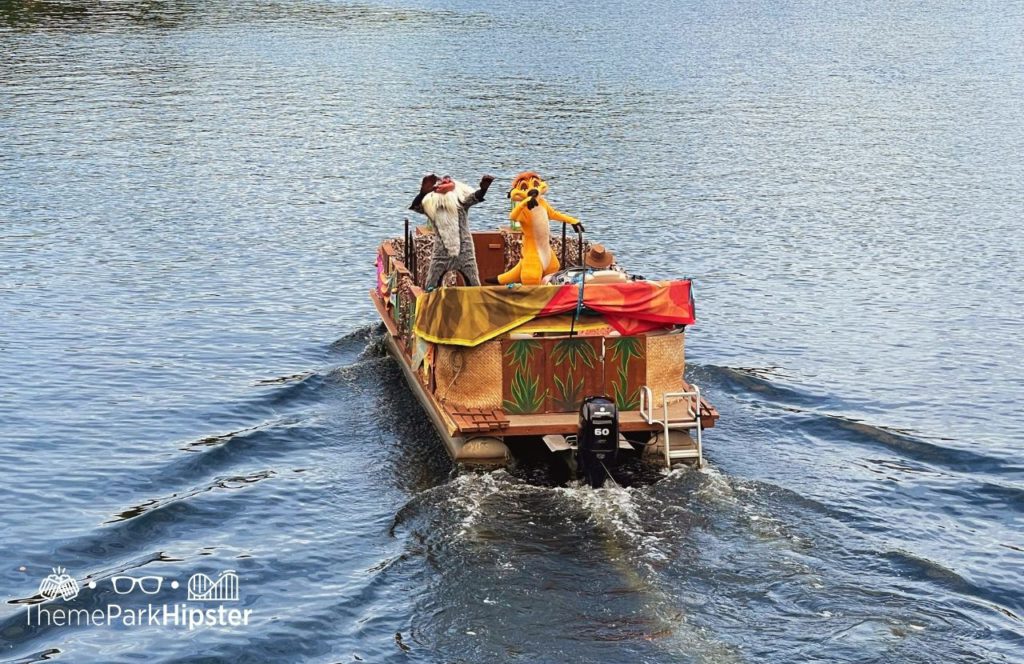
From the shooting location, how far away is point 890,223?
38.0 meters

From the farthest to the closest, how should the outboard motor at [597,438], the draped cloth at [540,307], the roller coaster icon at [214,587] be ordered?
the draped cloth at [540,307], the outboard motor at [597,438], the roller coaster icon at [214,587]

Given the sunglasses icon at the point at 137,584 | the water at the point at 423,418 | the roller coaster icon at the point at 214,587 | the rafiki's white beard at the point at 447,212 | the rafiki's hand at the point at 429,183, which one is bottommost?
the roller coaster icon at the point at 214,587

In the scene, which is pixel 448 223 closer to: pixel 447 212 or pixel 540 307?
pixel 447 212

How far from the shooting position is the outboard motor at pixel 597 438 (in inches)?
728

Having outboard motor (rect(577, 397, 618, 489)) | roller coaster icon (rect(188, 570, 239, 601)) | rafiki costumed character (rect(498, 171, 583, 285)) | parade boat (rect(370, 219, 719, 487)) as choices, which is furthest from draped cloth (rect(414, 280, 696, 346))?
roller coaster icon (rect(188, 570, 239, 601))

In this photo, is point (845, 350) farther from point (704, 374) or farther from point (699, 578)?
point (699, 578)

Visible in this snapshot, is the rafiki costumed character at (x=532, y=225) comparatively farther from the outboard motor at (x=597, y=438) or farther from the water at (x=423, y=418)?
the outboard motor at (x=597, y=438)

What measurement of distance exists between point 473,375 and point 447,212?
3.21 metres

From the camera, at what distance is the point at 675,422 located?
1952 centimetres

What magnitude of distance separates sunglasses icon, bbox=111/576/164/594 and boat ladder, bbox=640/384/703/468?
7.03 metres

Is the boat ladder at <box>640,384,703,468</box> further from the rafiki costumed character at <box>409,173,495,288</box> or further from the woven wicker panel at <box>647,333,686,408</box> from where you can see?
the rafiki costumed character at <box>409,173,495,288</box>

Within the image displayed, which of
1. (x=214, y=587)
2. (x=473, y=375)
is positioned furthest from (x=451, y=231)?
(x=214, y=587)

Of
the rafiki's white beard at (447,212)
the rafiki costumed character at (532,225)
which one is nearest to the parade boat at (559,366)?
the rafiki's white beard at (447,212)

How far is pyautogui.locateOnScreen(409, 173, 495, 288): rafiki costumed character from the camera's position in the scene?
71.5 ft
